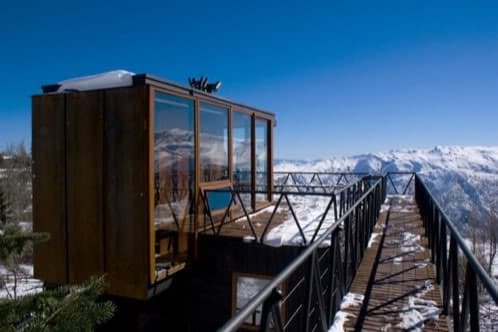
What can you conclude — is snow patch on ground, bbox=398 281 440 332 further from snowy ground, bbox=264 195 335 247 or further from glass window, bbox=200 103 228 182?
glass window, bbox=200 103 228 182

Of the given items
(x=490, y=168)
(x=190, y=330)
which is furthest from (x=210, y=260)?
(x=490, y=168)

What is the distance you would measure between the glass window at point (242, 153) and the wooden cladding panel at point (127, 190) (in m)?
2.28

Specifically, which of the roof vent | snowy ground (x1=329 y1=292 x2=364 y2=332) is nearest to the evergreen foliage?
snowy ground (x1=329 y1=292 x2=364 y2=332)

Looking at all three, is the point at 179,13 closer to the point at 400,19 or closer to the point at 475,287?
the point at 400,19

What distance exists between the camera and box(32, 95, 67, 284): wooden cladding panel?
4.92 m

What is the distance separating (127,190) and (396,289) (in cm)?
337

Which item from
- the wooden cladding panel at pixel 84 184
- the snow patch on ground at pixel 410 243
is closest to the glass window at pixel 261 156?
the snow patch on ground at pixel 410 243

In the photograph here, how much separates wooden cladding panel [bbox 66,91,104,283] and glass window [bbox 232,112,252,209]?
2518mm

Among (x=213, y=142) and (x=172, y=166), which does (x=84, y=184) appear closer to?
(x=172, y=166)

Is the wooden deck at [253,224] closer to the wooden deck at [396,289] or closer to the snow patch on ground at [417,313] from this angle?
the wooden deck at [396,289]

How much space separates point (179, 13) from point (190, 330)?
22.8 ft

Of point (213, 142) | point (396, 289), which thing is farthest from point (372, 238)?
point (213, 142)

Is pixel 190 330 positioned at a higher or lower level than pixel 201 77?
lower

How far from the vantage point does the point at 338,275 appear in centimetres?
306
